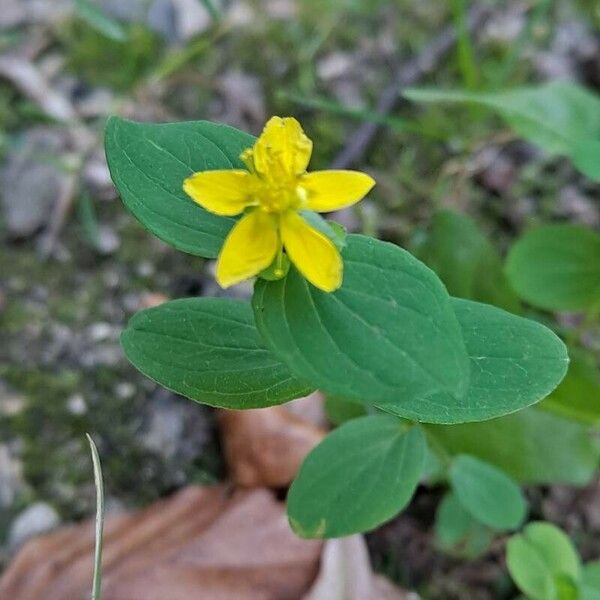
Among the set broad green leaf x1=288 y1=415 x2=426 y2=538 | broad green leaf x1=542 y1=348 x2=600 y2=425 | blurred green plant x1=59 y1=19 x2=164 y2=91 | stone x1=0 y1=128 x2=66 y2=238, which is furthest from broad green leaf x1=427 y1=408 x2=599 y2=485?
blurred green plant x1=59 y1=19 x2=164 y2=91

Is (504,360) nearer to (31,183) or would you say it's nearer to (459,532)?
(459,532)

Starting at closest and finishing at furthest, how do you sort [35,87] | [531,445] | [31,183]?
[531,445]
[31,183]
[35,87]

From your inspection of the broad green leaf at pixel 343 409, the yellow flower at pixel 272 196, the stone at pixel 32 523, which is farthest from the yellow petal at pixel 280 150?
the stone at pixel 32 523

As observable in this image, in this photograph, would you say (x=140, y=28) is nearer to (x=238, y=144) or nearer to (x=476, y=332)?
(x=238, y=144)

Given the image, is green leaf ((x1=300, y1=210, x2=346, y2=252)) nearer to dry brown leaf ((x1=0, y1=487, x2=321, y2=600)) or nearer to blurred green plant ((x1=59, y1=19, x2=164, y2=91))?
dry brown leaf ((x1=0, y1=487, x2=321, y2=600))

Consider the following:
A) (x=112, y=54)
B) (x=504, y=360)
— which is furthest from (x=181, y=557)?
(x=112, y=54)

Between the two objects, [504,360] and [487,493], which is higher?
[504,360]
